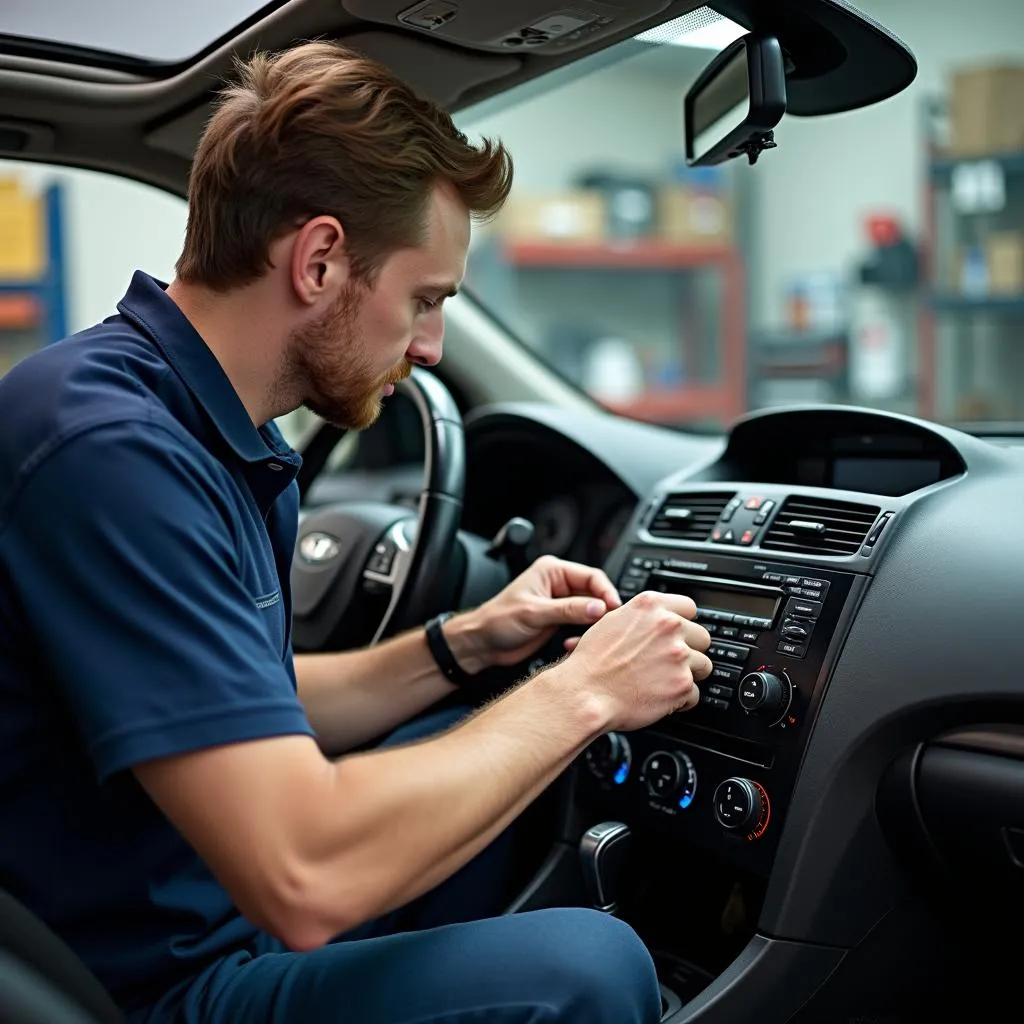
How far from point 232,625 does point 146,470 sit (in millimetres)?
121

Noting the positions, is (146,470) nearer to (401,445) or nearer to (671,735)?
(671,735)

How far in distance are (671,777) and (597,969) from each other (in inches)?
17.9

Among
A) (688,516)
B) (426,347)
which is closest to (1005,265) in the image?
(688,516)

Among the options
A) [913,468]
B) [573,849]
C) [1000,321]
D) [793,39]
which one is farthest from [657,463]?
[1000,321]

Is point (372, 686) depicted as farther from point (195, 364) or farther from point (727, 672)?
point (195, 364)

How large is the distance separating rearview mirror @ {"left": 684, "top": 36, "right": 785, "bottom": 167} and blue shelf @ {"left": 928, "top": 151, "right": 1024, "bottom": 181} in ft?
13.9

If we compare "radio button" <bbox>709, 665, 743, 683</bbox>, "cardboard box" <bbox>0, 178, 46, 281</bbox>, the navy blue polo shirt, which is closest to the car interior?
"radio button" <bbox>709, 665, 743, 683</bbox>

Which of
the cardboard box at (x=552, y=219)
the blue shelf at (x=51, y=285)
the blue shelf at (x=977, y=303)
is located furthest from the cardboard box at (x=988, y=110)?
the blue shelf at (x=51, y=285)

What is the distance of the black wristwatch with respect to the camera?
1.47 metres

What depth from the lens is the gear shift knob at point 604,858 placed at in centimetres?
146

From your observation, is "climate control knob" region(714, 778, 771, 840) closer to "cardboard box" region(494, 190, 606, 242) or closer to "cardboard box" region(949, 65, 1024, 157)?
"cardboard box" region(949, 65, 1024, 157)

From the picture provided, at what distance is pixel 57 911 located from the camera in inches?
38.4

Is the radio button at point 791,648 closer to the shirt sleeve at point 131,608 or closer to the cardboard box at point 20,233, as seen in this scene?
the shirt sleeve at point 131,608

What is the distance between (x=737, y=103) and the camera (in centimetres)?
132
